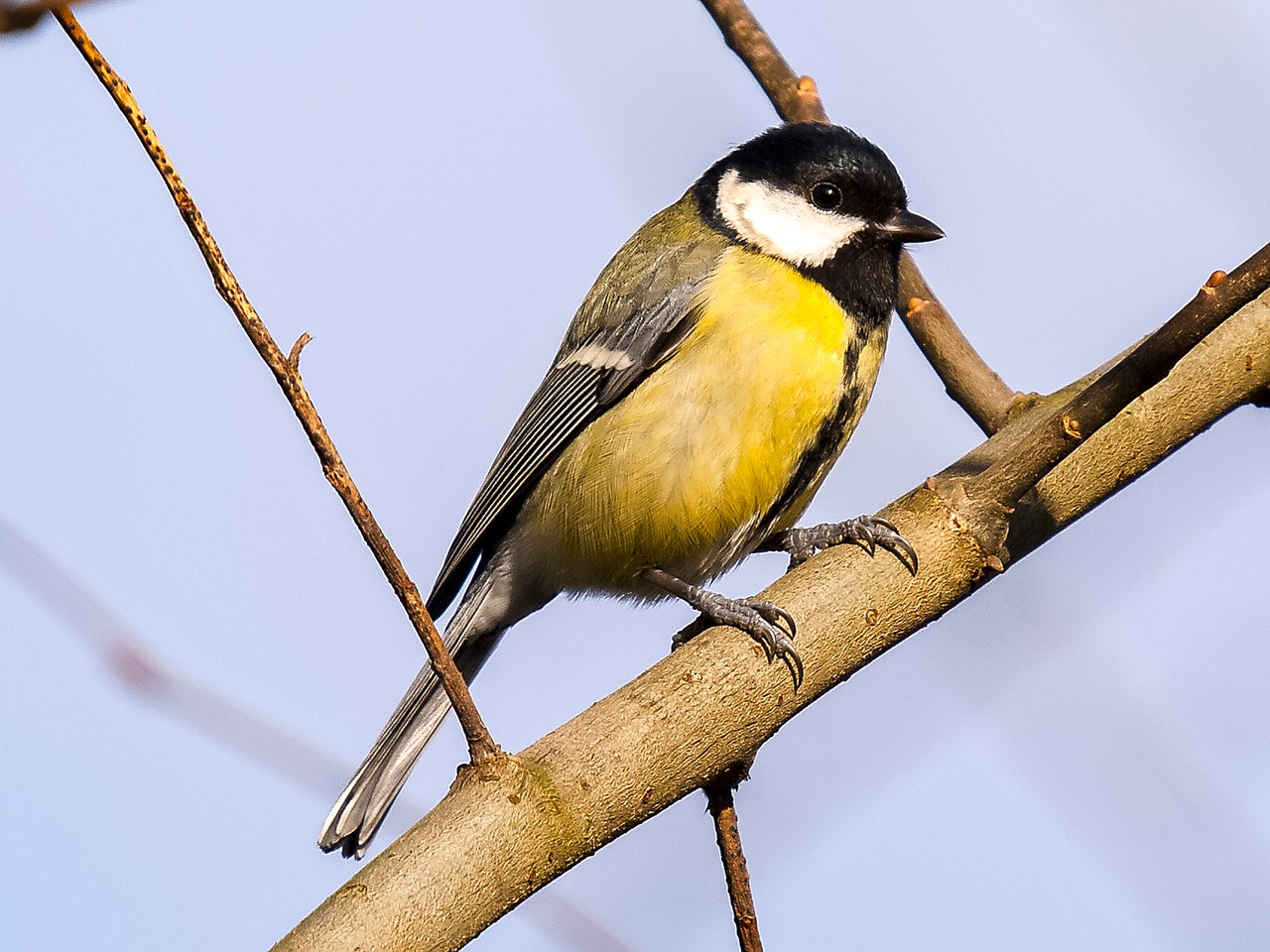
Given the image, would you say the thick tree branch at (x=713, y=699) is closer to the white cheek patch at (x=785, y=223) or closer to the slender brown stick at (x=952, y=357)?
the slender brown stick at (x=952, y=357)

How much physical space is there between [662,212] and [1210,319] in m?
2.43

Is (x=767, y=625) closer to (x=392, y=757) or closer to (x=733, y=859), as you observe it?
(x=733, y=859)

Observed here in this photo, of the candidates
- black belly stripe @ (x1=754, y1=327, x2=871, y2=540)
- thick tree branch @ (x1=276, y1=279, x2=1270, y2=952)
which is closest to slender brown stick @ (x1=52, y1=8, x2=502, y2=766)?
thick tree branch @ (x1=276, y1=279, x2=1270, y2=952)

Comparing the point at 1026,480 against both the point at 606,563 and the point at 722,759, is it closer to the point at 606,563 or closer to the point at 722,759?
Result: the point at 722,759

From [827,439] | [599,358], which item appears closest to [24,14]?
[827,439]

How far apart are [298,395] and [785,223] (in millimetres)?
2312

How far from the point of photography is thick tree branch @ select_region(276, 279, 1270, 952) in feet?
6.46

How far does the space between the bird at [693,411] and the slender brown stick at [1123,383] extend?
2.01 feet

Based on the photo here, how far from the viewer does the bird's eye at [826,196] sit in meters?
3.82

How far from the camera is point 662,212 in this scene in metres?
4.30

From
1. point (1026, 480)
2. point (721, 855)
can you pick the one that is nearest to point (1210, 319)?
point (1026, 480)

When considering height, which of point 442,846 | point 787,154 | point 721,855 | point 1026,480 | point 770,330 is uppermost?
point 787,154

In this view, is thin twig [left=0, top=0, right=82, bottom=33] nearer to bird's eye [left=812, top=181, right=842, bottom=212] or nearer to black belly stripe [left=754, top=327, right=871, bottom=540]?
black belly stripe [left=754, top=327, right=871, bottom=540]

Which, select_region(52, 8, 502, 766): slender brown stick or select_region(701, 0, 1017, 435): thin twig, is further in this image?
select_region(701, 0, 1017, 435): thin twig
